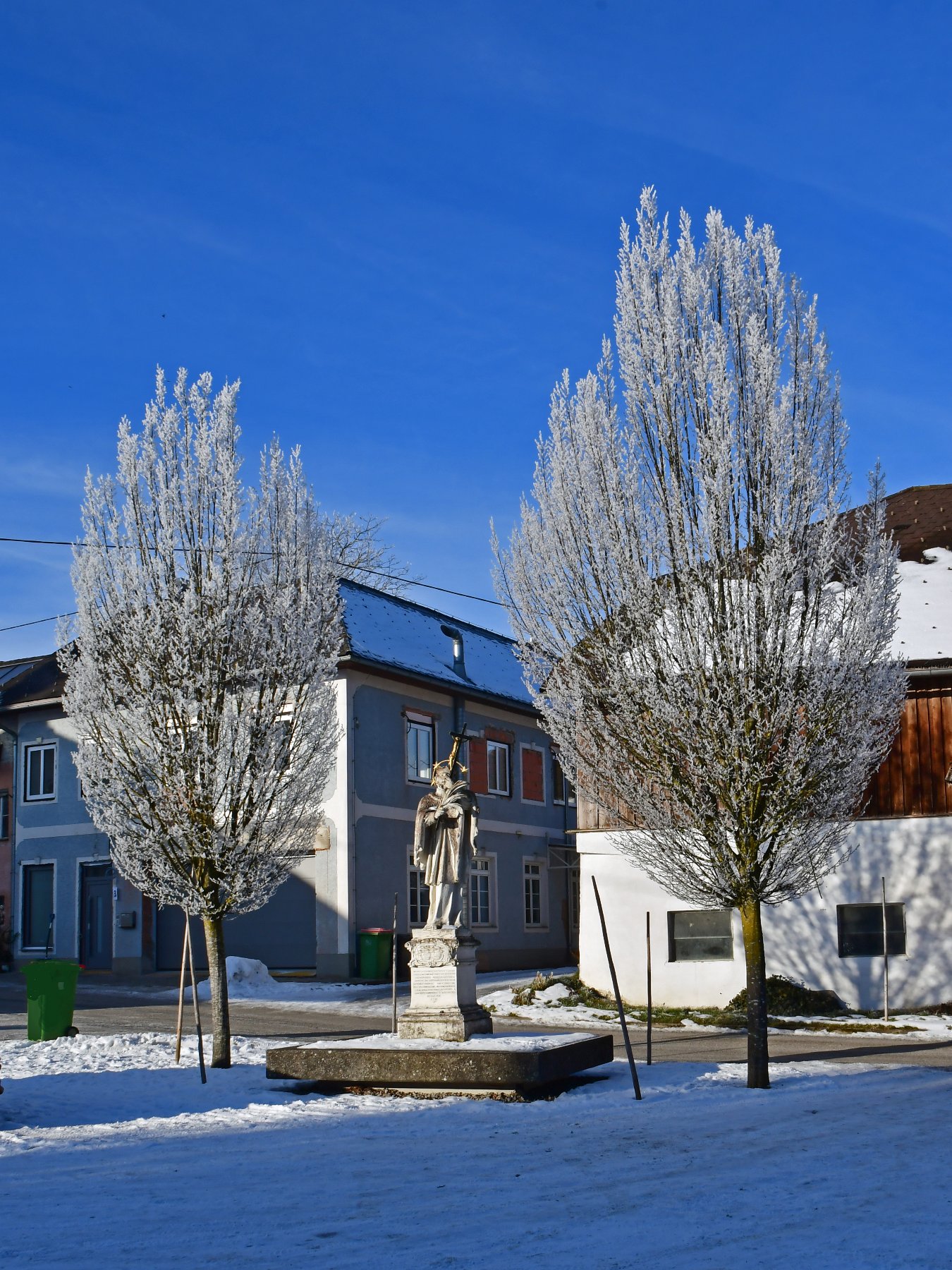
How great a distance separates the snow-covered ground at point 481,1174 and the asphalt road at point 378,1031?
2.07 m

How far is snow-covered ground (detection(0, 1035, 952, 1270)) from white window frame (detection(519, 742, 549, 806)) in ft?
63.4

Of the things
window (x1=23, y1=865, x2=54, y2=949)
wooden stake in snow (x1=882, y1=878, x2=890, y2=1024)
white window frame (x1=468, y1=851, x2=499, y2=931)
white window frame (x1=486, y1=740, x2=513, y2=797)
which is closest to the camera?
wooden stake in snow (x1=882, y1=878, x2=890, y2=1024)

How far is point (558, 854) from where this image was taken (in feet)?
108

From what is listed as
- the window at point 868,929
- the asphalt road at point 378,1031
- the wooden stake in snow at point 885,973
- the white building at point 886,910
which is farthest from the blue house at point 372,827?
the wooden stake in snow at point 885,973

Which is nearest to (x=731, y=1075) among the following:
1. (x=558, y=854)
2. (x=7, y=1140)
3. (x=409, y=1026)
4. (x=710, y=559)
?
(x=409, y=1026)

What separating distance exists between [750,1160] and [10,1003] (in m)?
17.2

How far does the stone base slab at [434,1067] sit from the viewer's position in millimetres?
11258

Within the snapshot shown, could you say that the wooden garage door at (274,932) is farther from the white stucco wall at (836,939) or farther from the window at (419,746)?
the white stucco wall at (836,939)

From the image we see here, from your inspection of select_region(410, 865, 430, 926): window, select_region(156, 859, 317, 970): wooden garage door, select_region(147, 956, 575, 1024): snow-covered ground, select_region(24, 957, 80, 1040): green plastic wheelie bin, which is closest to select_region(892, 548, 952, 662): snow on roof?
select_region(147, 956, 575, 1024): snow-covered ground

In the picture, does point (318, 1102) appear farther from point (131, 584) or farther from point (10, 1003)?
point (10, 1003)

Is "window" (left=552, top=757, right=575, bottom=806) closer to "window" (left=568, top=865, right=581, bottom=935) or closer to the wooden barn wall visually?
"window" (left=568, top=865, right=581, bottom=935)

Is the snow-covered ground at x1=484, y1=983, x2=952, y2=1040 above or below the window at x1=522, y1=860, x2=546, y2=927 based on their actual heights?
below

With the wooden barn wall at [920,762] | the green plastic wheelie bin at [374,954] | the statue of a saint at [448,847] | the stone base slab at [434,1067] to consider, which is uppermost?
the wooden barn wall at [920,762]

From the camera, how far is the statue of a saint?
44.3 ft
